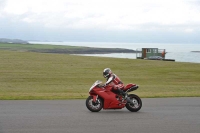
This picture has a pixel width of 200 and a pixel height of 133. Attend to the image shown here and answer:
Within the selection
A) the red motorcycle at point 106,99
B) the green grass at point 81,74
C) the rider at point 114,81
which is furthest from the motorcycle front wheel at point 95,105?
the green grass at point 81,74

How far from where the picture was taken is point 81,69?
36.4m

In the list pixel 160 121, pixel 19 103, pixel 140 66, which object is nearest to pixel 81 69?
pixel 140 66

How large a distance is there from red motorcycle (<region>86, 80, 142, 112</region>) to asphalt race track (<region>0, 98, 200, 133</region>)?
206 millimetres

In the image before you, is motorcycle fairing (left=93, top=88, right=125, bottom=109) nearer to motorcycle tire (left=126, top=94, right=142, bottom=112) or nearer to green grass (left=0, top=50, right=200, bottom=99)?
motorcycle tire (left=126, top=94, right=142, bottom=112)

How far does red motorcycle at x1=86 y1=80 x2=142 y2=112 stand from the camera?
13.4m

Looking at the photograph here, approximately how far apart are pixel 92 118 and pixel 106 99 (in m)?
1.37

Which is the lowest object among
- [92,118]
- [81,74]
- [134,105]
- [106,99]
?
[81,74]

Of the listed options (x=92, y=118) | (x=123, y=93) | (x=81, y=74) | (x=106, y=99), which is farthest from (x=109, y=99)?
(x=81, y=74)

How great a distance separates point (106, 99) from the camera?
13.4 meters

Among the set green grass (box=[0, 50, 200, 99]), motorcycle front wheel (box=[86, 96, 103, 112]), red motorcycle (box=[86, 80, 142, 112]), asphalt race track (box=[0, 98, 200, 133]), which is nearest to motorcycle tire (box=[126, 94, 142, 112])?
red motorcycle (box=[86, 80, 142, 112])

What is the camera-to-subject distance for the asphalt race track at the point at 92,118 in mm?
10406

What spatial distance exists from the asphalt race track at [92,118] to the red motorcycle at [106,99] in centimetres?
21

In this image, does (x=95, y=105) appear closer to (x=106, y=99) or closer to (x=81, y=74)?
(x=106, y=99)

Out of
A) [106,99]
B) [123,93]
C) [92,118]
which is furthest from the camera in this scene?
[123,93]
